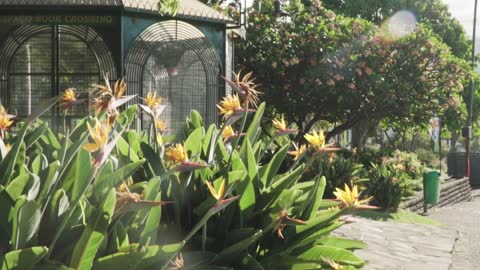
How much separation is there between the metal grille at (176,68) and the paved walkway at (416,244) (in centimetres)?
316

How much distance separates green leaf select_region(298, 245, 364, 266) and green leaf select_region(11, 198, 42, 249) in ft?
5.04

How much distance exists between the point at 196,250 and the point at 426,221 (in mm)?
9344

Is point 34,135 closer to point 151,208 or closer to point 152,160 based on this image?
point 152,160

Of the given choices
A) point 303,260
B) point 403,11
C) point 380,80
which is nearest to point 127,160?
point 303,260

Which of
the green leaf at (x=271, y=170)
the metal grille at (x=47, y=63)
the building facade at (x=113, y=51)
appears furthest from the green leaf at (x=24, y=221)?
the metal grille at (x=47, y=63)

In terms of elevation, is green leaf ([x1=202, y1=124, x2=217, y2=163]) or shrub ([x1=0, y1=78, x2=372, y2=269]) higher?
green leaf ([x1=202, y1=124, x2=217, y2=163])

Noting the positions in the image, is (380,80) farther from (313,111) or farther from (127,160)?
(127,160)

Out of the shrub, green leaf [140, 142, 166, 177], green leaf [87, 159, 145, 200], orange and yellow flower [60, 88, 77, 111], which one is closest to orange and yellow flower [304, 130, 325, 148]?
the shrub

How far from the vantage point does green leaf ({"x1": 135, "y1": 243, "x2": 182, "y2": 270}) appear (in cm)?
273

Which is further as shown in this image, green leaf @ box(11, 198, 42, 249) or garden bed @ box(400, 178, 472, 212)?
garden bed @ box(400, 178, 472, 212)

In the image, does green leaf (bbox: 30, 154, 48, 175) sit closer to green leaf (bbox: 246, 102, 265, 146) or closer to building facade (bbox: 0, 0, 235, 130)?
green leaf (bbox: 246, 102, 265, 146)

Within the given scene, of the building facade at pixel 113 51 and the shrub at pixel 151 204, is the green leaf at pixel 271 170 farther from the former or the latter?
the building facade at pixel 113 51

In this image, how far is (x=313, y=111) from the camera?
1598 cm

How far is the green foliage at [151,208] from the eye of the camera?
253cm
